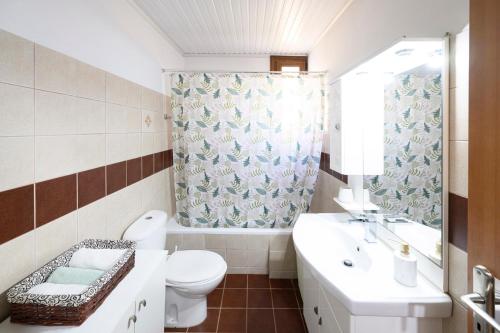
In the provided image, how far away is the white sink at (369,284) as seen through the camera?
102 centimetres

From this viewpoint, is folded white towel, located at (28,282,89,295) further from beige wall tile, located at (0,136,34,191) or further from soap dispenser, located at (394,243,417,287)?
soap dispenser, located at (394,243,417,287)

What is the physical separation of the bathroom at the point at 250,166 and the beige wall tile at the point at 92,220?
1 centimetres

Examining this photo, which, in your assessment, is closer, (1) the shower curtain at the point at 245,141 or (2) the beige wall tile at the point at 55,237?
(2) the beige wall tile at the point at 55,237

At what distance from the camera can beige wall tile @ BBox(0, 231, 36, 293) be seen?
996 mm

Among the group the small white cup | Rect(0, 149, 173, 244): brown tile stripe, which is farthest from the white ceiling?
the small white cup

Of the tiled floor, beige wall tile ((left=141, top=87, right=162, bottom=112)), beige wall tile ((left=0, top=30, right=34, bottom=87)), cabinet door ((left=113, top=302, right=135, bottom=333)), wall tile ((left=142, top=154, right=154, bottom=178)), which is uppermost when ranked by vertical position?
beige wall tile ((left=141, top=87, right=162, bottom=112))

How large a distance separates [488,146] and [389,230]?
35.5 inches

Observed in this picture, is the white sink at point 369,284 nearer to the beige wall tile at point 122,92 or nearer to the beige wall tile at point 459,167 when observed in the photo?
the beige wall tile at point 459,167

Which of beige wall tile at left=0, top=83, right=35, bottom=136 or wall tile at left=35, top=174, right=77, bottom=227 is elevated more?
beige wall tile at left=0, top=83, right=35, bottom=136

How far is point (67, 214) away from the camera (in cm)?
133

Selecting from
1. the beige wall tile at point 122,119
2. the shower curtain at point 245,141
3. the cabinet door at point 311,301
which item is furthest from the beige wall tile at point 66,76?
the cabinet door at point 311,301

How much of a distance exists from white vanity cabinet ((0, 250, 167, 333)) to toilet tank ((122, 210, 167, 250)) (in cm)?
27

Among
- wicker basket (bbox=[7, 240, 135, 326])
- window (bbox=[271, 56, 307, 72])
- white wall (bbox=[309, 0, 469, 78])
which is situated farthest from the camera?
window (bbox=[271, 56, 307, 72])

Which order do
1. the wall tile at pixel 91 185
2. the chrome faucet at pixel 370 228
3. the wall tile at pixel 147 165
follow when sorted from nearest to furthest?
1. the wall tile at pixel 91 185
2. the chrome faucet at pixel 370 228
3. the wall tile at pixel 147 165
